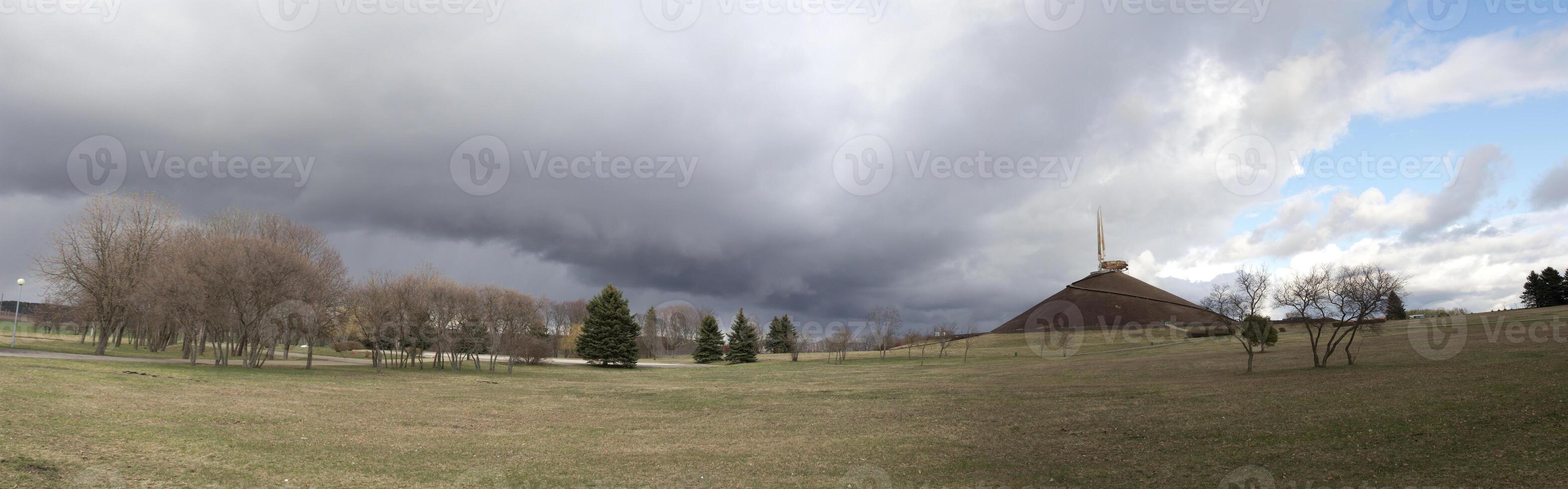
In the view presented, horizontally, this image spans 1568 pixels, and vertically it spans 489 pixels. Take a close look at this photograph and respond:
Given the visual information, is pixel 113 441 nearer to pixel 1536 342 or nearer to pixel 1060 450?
pixel 1060 450

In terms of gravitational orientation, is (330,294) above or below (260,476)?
above

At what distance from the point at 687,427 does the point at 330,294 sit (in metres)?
34.3

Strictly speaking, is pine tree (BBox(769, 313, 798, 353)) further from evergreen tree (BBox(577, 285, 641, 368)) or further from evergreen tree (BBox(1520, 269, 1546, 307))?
evergreen tree (BBox(1520, 269, 1546, 307))

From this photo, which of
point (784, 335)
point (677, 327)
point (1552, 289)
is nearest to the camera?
point (1552, 289)

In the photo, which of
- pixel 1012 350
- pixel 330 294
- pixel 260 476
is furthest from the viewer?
pixel 1012 350

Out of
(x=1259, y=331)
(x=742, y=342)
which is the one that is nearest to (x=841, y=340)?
(x=742, y=342)

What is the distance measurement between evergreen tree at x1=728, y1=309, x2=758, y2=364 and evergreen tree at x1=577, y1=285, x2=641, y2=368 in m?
18.2

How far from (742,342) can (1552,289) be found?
320 feet

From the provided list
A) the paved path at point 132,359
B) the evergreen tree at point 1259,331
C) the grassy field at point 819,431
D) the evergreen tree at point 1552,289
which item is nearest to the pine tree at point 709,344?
the paved path at point 132,359

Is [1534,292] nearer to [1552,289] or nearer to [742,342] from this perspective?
[1552,289]

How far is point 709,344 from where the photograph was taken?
85750 millimetres

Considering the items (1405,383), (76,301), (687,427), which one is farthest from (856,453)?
(76,301)

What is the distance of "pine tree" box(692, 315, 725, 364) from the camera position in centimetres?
8588

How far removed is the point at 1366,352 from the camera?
1513 inches
